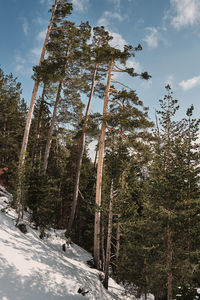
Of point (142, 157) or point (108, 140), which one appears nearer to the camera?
point (142, 157)

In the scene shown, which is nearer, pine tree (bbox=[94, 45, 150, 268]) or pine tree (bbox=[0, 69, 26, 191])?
pine tree (bbox=[94, 45, 150, 268])

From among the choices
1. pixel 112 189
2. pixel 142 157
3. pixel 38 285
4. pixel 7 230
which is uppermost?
pixel 142 157

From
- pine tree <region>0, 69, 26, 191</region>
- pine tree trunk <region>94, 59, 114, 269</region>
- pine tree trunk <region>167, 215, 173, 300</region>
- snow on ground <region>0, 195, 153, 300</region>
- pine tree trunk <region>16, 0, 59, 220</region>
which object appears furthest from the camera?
pine tree <region>0, 69, 26, 191</region>

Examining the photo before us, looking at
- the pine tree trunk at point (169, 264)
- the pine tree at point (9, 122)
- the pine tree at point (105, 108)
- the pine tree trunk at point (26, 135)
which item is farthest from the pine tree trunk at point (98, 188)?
the pine tree at point (9, 122)

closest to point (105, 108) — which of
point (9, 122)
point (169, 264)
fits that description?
point (169, 264)

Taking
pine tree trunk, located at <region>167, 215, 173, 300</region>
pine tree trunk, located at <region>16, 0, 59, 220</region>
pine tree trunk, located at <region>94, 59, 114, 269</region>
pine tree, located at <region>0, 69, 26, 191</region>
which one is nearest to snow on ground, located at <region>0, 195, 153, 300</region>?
pine tree trunk, located at <region>16, 0, 59, 220</region>

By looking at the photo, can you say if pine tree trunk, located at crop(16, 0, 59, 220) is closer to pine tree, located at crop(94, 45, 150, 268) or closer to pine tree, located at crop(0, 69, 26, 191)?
pine tree, located at crop(94, 45, 150, 268)

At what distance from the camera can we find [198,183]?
10.1 m

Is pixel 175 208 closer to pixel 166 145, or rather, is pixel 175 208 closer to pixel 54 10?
pixel 166 145

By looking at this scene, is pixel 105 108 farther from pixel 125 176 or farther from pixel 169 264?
pixel 169 264

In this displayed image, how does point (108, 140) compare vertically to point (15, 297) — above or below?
above

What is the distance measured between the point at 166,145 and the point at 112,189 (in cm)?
409

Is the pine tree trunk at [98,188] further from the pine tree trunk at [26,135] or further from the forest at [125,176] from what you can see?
the pine tree trunk at [26,135]

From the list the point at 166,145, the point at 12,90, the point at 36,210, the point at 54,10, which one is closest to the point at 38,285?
the point at 36,210
